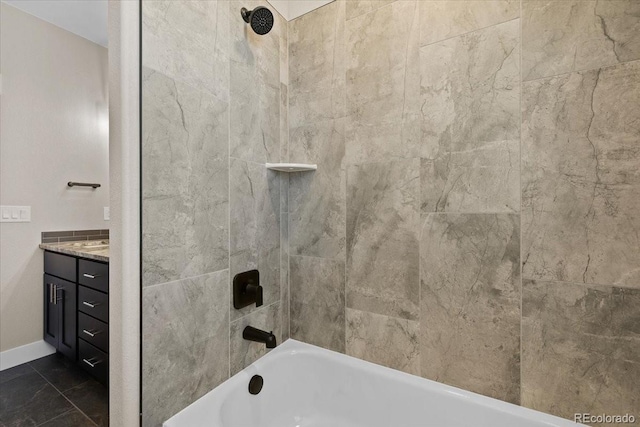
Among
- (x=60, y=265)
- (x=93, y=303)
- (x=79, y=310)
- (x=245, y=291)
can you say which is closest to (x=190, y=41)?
(x=245, y=291)

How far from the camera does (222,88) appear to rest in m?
1.20

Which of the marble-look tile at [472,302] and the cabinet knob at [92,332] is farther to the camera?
the cabinet knob at [92,332]

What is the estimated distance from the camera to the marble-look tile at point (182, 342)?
0.93 m

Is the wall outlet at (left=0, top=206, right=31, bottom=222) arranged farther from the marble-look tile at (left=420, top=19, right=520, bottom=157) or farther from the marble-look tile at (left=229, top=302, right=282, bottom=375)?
the marble-look tile at (left=420, top=19, right=520, bottom=157)

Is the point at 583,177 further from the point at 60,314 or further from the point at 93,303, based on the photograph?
the point at 60,314

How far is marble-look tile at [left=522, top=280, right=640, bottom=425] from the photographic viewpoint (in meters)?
0.91

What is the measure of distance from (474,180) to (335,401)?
1.25 meters

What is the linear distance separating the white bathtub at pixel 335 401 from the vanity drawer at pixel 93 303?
3.30 feet

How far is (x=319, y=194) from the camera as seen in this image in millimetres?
1516

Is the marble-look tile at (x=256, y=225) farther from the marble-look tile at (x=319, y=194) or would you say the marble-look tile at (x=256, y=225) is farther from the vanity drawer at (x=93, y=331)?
the vanity drawer at (x=93, y=331)

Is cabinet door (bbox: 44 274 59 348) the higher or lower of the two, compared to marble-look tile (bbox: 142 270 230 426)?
lower

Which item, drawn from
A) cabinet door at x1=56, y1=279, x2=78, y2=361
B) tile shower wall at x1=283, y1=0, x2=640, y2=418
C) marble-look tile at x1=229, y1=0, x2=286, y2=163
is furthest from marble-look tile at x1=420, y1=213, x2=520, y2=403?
cabinet door at x1=56, y1=279, x2=78, y2=361

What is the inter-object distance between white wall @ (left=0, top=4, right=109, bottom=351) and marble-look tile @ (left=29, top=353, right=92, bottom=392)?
0.23m

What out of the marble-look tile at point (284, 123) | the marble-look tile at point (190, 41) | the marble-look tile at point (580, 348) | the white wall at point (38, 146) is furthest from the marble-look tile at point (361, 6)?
the white wall at point (38, 146)
